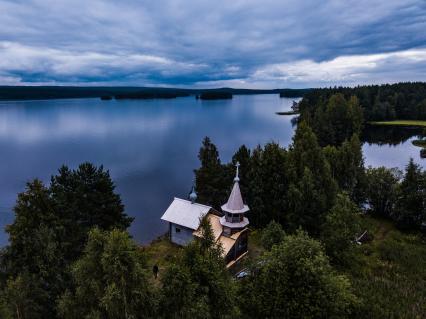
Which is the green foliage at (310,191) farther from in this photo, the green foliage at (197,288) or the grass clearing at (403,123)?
the grass clearing at (403,123)

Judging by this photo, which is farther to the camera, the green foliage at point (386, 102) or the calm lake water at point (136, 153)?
the green foliage at point (386, 102)

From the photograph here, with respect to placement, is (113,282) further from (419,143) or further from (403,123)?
(403,123)

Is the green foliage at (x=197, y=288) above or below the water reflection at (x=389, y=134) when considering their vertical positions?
above

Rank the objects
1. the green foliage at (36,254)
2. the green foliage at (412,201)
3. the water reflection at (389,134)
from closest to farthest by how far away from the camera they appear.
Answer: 1. the green foliage at (36,254)
2. the green foliage at (412,201)
3. the water reflection at (389,134)

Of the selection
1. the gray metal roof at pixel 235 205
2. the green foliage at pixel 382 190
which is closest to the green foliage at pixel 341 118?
the green foliage at pixel 382 190

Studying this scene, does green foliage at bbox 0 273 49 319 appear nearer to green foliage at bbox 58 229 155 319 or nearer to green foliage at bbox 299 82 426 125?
green foliage at bbox 58 229 155 319

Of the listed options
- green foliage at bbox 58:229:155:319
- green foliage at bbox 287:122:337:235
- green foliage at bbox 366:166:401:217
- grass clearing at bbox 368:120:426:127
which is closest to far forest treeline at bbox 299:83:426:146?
grass clearing at bbox 368:120:426:127
